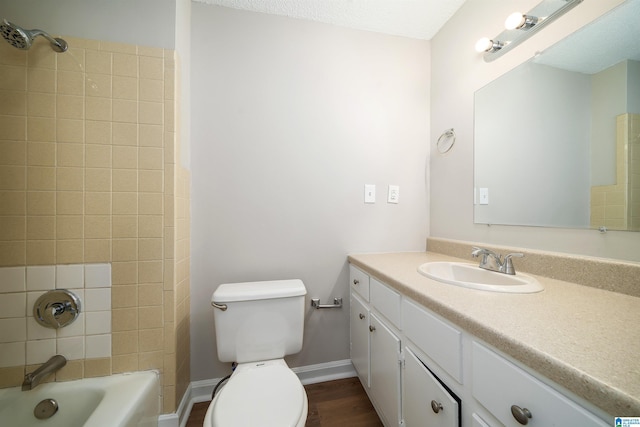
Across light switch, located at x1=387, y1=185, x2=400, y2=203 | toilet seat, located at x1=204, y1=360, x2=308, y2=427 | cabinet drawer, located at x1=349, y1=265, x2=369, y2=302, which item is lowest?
toilet seat, located at x1=204, y1=360, x2=308, y2=427

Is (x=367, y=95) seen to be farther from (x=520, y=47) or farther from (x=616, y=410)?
(x=616, y=410)

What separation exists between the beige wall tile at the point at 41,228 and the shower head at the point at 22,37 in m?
0.75

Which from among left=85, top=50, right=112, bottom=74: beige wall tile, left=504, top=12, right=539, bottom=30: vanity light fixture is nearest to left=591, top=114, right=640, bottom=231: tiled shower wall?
left=504, top=12, right=539, bottom=30: vanity light fixture

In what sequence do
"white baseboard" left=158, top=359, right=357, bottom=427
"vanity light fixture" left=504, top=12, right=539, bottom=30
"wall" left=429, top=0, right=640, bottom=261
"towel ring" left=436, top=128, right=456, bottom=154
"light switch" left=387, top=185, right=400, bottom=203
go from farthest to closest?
1. "light switch" left=387, top=185, right=400, bottom=203
2. "towel ring" left=436, top=128, right=456, bottom=154
3. "white baseboard" left=158, top=359, right=357, bottom=427
4. "vanity light fixture" left=504, top=12, right=539, bottom=30
5. "wall" left=429, top=0, right=640, bottom=261

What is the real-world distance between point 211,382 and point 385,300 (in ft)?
3.99

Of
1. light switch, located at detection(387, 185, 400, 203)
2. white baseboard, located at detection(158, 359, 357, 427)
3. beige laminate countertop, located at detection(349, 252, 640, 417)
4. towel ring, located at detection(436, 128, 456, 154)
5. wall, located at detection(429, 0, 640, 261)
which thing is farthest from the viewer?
light switch, located at detection(387, 185, 400, 203)

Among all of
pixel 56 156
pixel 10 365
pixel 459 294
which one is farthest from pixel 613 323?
pixel 10 365

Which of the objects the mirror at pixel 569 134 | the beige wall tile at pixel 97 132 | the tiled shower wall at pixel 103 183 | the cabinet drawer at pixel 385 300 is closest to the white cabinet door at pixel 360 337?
the cabinet drawer at pixel 385 300

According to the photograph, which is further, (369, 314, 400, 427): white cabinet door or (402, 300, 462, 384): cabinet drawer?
(369, 314, 400, 427): white cabinet door

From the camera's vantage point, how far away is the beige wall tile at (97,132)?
3.48 feet

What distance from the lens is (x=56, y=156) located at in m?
1.03

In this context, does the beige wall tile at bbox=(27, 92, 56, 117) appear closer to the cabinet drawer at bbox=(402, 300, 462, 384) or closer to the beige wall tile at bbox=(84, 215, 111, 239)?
the beige wall tile at bbox=(84, 215, 111, 239)

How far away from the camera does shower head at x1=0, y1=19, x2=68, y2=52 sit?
86 cm

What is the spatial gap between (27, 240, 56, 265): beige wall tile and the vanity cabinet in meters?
1.58
